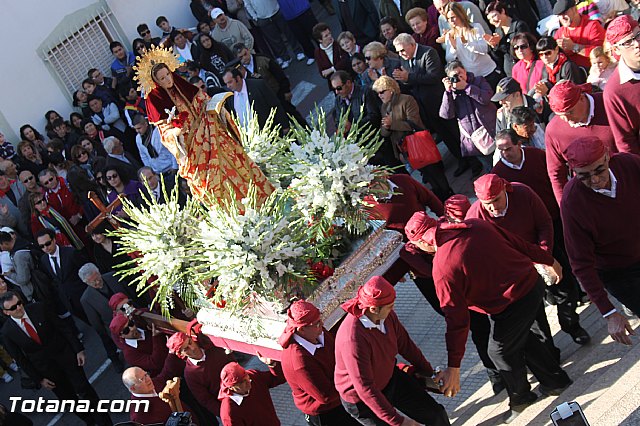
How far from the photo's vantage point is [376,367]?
5.34m

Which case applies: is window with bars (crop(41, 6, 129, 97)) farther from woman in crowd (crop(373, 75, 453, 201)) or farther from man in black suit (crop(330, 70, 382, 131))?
woman in crowd (crop(373, 75, 453, 201))

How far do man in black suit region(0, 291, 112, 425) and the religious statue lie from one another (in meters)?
3.00

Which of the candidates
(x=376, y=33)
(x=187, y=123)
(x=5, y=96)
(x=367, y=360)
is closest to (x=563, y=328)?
(x=367, y=360)

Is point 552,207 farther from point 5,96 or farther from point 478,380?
point 5,96

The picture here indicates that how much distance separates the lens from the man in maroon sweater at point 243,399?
588 centimetres

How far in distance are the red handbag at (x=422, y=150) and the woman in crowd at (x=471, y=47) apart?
99 centimetres

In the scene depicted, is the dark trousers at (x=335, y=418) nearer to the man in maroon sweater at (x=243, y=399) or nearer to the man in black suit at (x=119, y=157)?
the man in maroon sweater at (x=243, y=399)

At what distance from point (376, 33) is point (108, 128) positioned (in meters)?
4.53

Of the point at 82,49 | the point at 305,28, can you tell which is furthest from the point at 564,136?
the point at 82,49

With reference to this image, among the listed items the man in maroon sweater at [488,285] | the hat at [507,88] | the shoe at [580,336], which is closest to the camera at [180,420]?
the man in maroon sweater at [488,285]

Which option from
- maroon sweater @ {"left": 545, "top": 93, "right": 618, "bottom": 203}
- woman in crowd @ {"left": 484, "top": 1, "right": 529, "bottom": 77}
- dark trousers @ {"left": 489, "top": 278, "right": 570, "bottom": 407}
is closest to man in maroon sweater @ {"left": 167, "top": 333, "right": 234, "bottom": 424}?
dark trousers @ {"left": 489, "top": 278, "right": 570, "bottom": 407}

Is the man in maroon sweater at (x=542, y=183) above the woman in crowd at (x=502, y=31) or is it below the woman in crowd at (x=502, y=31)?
below

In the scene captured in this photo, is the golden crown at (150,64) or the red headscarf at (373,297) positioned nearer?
the red headscarf at (373,297)

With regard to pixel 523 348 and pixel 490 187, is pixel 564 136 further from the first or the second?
pixel 523 348
